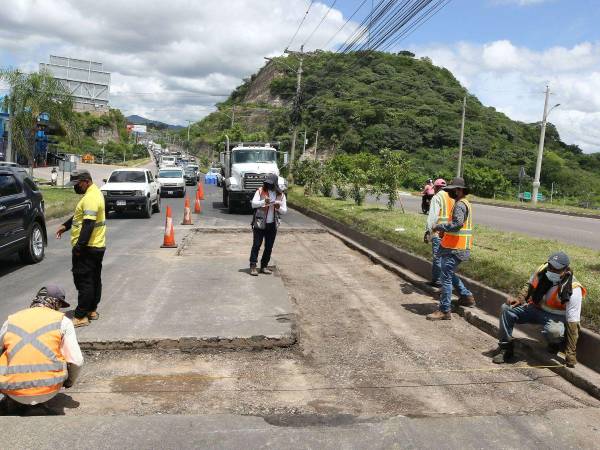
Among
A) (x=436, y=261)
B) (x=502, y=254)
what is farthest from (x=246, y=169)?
(x=436, y=261)

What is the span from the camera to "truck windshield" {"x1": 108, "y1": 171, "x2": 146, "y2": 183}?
69.6ft

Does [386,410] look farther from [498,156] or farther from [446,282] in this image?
[498,156]

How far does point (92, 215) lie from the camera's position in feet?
21.2

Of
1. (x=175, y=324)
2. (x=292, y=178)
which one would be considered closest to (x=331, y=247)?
(x=175, y=324)

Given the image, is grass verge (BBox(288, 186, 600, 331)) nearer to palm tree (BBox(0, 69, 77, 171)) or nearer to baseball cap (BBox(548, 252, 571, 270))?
baseball cap (BBox(548, 252, 571, 270))

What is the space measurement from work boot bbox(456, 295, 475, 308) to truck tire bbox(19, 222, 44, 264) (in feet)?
24.8

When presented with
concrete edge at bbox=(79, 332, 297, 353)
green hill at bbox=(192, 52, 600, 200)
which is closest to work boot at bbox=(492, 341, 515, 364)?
concrete edge at bbox=(79, 332, 297, 353)

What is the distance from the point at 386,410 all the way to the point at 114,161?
9960 centimetres

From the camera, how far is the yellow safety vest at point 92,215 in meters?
6.47

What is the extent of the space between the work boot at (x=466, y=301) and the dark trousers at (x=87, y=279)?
4634 mm

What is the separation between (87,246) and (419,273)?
5.91 metres

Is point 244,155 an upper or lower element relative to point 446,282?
upper

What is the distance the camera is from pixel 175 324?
645cm

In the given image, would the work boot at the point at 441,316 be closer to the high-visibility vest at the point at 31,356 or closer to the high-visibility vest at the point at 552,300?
the high-visibility vest at the point at 552,300
